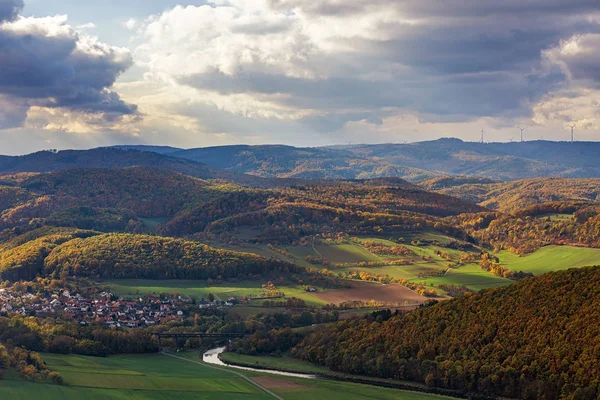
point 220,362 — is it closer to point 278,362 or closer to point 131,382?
point 278,362

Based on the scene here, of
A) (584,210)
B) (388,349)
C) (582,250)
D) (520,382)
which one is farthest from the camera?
(584,210)

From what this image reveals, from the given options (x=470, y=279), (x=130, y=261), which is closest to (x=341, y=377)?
(x=470, y=279)

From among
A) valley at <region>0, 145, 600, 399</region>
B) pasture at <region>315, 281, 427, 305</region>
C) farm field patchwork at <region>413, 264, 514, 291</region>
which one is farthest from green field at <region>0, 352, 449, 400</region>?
farm field patchwork at <region>413, 264, 514, 291</region>

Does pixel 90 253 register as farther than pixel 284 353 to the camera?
Yes

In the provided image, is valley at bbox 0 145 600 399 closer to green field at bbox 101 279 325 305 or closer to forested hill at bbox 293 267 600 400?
forested hill at bbox 293 267 600 400

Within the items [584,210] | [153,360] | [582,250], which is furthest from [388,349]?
[584,210]

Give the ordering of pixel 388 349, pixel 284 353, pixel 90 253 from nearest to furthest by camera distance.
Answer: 1. pixel 388 349
2. pixel 284 353
3. pixel 90 253

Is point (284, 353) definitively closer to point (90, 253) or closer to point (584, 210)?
point (90, 253)
